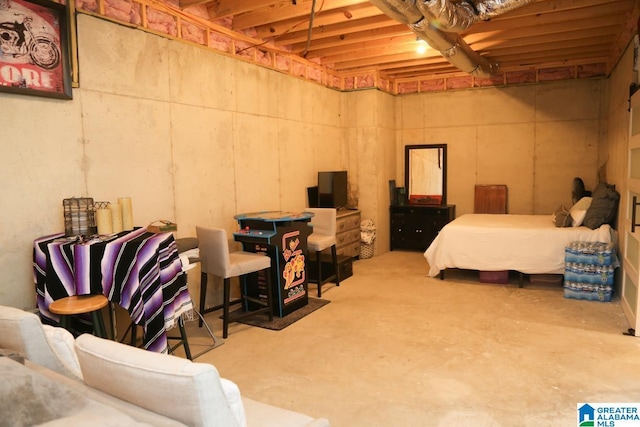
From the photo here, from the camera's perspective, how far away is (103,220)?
3271 mm

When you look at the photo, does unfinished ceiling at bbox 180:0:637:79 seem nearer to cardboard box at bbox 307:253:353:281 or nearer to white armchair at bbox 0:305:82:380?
cardboard box at bbox 307:253:353:281

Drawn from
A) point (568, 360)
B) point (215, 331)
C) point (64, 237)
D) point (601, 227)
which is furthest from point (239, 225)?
point (601, 227)

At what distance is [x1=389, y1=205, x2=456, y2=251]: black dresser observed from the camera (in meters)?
7.62

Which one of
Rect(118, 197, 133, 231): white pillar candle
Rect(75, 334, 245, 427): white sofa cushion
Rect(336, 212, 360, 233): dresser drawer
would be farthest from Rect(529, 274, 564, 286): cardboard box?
Rect(75, 334, 245, 427): white sofa cushion

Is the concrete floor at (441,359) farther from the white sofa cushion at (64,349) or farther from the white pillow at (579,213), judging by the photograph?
the white sofa cushion at (64,349)

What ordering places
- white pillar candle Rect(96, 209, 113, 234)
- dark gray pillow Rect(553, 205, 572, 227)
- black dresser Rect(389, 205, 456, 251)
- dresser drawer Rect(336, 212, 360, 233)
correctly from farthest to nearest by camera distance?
black dresser Rect(389, 205, 456, 251)
dresser drawer Rect(336, 212, 360, 233)
dark gray pillow Rect(553, 205, 572, 227)
white pillar candle Rect(96, 209, 113, 234)

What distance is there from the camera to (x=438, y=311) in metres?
4.62

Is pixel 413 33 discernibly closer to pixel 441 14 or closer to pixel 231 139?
pixel 441 14

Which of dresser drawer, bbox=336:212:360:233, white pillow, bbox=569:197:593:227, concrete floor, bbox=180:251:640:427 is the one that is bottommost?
concrete floor, bbox=180:251:640:427

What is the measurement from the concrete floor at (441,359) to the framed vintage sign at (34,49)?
92.9 inches

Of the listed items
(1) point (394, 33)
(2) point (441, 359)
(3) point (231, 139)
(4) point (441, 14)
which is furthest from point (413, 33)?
(2) point (441, 359)

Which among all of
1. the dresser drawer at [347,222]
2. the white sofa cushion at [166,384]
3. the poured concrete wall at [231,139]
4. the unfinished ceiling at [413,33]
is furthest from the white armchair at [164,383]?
the dresser drawer at [347,222]

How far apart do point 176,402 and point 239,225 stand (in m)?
3.61

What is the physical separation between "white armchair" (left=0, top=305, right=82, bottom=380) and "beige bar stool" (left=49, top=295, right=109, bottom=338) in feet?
3.46
